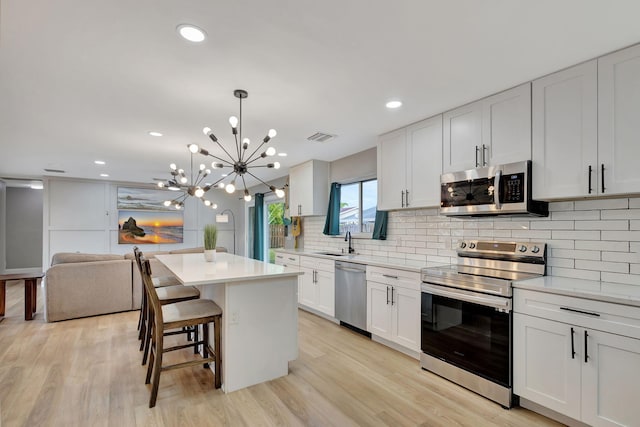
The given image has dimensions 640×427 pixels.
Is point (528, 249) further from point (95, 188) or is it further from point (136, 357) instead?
point (95, 188)

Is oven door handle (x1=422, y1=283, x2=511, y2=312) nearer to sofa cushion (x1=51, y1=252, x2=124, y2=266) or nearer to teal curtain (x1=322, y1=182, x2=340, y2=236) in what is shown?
teal curtain (x1=322, y1=182, x2=340, y2=236)

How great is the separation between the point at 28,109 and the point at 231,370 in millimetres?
3187

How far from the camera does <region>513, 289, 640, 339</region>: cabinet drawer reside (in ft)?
5.95

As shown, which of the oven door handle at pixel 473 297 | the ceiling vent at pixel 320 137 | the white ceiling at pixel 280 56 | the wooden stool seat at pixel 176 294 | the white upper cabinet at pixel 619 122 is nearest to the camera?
the white ceiling at pixel 280 56

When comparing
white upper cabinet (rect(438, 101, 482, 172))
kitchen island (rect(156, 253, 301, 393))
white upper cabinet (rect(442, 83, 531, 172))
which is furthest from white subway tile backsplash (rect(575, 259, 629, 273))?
kitchen island (rect(156, 253, 301, 393))

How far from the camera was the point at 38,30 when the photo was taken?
1.86 metres

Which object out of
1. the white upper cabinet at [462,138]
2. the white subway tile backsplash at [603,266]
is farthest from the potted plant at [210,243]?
the white subway tile backsplash at [603,266]

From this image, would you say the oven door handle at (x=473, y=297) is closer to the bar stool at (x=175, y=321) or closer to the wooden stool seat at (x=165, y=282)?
the bar stool at (x=175, y=321)

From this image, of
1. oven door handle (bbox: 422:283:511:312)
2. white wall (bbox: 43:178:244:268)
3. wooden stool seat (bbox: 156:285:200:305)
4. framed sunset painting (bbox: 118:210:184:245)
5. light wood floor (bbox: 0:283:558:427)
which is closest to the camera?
light wood floor (bbox: 0:283:558:427)

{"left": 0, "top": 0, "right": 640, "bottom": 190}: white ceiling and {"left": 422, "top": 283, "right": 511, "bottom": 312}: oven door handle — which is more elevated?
{"left": 0, "top": 0, "right": 640, "bottom": 190}: white ceiling

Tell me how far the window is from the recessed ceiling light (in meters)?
3.10

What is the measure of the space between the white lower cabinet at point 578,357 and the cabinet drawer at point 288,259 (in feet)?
10.9

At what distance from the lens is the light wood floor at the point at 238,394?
7.15ft

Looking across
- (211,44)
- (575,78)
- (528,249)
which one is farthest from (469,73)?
(211,44)
